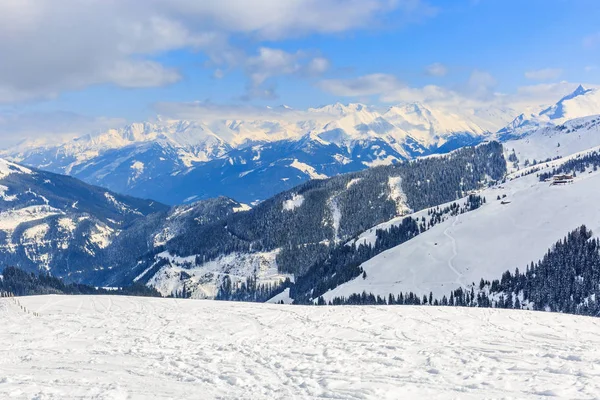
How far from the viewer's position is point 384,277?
195375 millimetres

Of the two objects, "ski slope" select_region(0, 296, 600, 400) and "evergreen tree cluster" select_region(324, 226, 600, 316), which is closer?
"ski slope" select_region(0, 296, 600, 400)

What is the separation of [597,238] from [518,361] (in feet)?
509

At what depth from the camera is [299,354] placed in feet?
123

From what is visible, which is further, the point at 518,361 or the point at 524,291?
the point at 524,291

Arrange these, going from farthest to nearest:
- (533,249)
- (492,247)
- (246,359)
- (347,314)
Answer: (492,247)
(533,249)
(347,314)
(246,359)

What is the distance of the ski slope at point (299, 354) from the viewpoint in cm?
2816

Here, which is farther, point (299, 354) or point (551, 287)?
point (551, 287)

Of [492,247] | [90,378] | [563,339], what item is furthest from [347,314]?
[492,247]

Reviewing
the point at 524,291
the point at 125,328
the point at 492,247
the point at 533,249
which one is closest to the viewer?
the point at 125,328

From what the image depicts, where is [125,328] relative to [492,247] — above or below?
below

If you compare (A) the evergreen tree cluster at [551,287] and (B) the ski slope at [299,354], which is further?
(A) the evergreen tree cluster at [551,287]

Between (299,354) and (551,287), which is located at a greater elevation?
(551,287)

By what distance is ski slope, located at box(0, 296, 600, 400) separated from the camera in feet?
92.4

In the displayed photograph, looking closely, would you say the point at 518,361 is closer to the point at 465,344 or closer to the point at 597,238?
the point at 465,344
